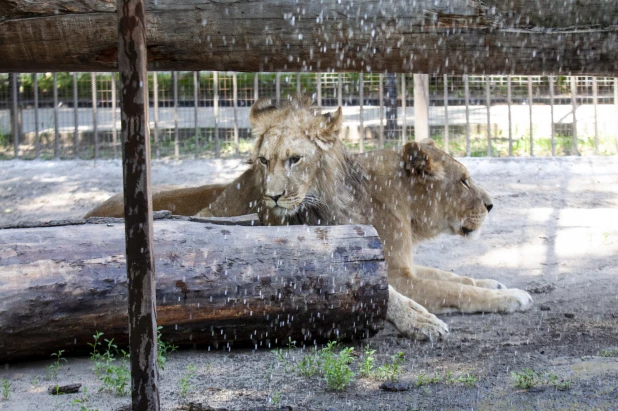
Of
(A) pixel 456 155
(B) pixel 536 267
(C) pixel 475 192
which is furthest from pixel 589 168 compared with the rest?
(C) pixel 475 192

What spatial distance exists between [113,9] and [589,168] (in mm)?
8026

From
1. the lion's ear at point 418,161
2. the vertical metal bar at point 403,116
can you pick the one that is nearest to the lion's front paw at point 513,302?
the lion's ear at point 418,161

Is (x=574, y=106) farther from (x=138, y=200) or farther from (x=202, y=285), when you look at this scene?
(x=138, y=200)

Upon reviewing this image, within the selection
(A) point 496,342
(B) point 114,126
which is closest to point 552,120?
(B) point 114,126

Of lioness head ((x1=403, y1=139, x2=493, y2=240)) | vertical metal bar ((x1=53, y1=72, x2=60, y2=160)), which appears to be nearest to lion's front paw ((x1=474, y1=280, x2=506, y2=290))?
lioness head ((x1=403, y1=139, x2=493, y2=240))

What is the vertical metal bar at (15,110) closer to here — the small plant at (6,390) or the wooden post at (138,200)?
the small plant at (6,390)

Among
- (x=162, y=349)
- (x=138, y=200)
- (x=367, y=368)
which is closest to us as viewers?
(x=138, y=200)

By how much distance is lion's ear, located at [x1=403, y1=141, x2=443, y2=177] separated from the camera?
625 cm

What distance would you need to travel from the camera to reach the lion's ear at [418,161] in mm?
6250

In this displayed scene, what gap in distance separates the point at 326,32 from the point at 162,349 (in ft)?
6.12

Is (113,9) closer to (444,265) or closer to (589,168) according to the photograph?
(444,265)

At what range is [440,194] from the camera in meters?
6.41

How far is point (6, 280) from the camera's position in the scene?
4.20 m

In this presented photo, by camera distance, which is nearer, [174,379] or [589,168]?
[174,379]
